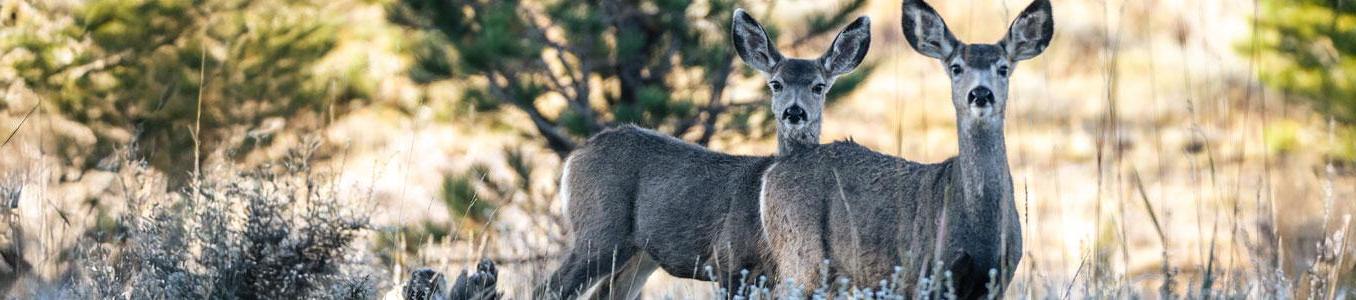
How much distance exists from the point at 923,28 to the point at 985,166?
752 mm

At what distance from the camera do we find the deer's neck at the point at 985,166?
586cm

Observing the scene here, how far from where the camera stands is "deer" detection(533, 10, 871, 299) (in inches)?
277

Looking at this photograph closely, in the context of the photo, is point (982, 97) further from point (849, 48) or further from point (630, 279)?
point (849, 48)

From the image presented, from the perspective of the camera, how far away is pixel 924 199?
6.08 meters

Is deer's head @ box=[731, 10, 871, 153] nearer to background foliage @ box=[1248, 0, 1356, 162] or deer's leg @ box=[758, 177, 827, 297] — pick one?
deer's leg @ box=[758, 177, 827, 297]

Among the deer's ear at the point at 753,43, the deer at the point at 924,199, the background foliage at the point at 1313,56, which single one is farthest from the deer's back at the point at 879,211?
the background foliage at the point at 1313,56

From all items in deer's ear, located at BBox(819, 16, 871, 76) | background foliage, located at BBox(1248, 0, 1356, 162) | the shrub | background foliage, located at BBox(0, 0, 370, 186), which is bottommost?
the shrub

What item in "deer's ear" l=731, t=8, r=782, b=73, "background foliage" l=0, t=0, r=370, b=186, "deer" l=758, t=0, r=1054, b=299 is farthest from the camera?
"background foliage" l=0, t=0, r=370, b=186

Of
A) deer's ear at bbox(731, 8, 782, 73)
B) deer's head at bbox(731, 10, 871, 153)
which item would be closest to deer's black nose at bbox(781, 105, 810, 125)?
Result: deer's head at bbox(731, 10, 871, 153)

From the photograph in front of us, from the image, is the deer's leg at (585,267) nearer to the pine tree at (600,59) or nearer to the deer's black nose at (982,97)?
the deer's black nose at (982,97)

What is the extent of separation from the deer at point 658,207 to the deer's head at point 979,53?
26.8 inches

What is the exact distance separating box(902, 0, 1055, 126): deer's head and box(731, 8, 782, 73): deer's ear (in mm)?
2017

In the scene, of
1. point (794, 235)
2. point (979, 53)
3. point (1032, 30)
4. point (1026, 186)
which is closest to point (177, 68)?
point (794, 235)

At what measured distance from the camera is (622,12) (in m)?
14.8
